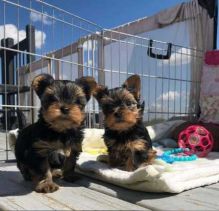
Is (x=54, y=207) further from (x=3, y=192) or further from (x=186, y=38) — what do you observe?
(x=186, y=38)

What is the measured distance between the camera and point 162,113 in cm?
559

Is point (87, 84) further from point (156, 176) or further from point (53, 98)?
point (156, 176)

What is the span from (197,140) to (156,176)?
175cm

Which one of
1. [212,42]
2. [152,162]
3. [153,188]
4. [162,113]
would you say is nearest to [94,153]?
[152,162]

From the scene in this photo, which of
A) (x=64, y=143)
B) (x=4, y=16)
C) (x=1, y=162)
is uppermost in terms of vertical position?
(x=4, y=16)

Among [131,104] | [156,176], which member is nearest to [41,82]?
[131,104]

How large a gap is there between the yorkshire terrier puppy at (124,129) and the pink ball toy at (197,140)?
1.04 meters

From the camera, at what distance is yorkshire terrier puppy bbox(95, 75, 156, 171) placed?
100 inches

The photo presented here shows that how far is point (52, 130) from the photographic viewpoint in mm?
2270

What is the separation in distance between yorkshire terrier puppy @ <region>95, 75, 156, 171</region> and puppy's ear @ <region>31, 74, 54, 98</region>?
45 centimetres

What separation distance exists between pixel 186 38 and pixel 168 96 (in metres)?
1.08

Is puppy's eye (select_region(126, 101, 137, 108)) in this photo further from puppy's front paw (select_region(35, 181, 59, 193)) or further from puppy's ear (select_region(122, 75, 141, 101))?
puppy's front paw (select_region(35, 181, 59, 193))

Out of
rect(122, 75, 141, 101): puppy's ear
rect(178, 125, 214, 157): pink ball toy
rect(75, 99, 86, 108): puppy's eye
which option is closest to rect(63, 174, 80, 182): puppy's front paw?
rect(75, 99, 86, 108): puppy's eye

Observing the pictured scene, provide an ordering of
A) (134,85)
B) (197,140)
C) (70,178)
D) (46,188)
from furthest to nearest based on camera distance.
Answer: (197,140) < (134,85) < (70,178) < (46,188)
